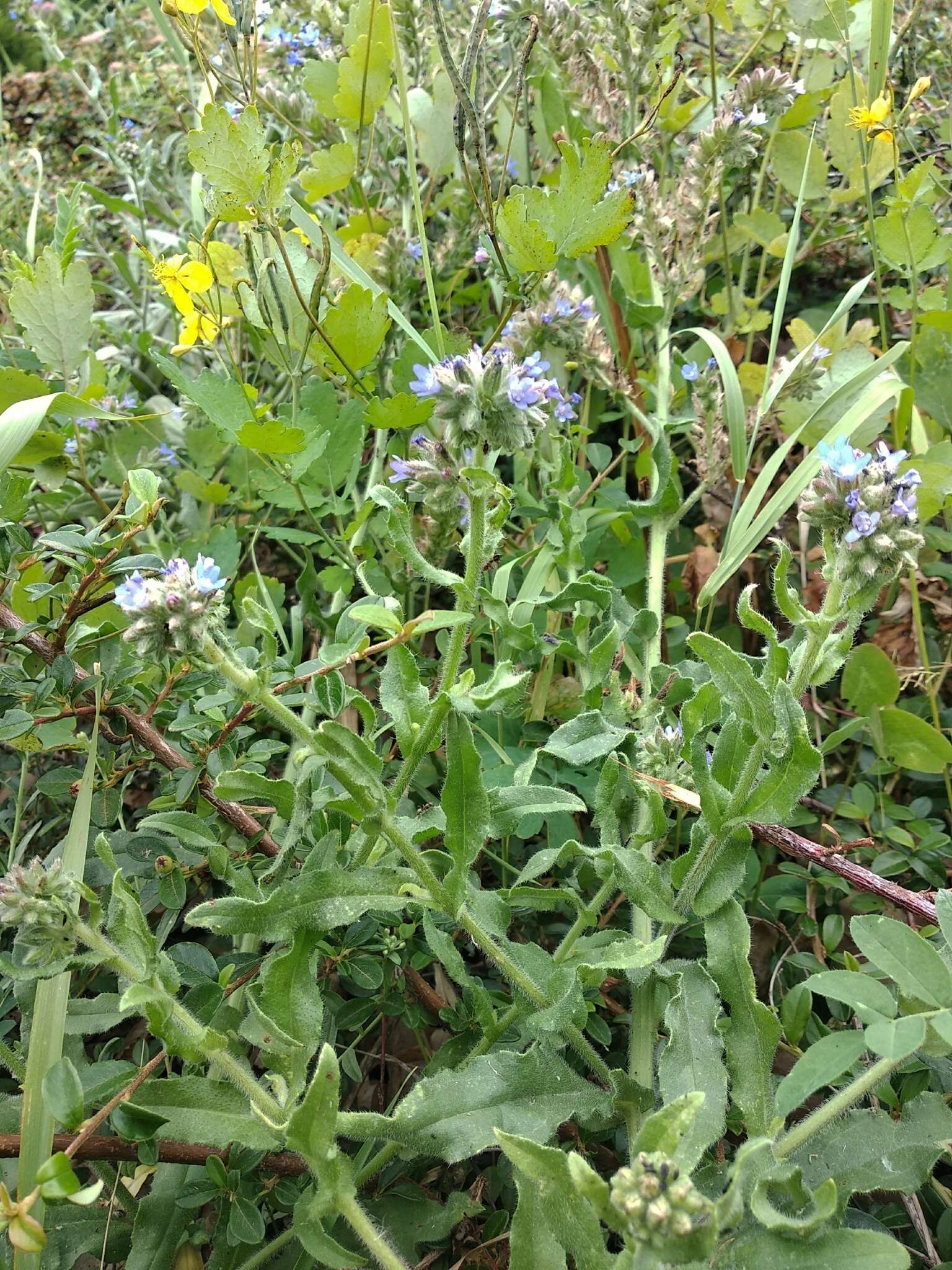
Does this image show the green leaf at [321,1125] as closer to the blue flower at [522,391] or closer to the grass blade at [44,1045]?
the grass blade at [44,1045]

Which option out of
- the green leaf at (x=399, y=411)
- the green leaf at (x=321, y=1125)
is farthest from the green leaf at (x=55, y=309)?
the green leaf at (x=321, y=1125)

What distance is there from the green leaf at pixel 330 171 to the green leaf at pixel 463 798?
171cm

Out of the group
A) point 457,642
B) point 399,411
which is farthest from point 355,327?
point 457,642

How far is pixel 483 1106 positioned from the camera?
4.79 ft

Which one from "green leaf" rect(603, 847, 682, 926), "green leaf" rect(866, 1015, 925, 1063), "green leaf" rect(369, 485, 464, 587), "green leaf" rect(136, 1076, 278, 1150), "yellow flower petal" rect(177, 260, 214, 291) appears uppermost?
"yellow flower petal" rect(177, 260, 214, 291)

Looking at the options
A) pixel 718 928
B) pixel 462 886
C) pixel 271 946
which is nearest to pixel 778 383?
pixel 718 928

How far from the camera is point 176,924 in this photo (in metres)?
2.19

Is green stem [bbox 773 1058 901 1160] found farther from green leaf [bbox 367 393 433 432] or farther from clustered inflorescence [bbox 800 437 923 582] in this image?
green leaf [bbox 367 393 433 432]

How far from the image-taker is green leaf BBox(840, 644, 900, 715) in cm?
220

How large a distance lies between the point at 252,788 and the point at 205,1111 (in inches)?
18.5

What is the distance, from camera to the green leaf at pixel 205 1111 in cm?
141

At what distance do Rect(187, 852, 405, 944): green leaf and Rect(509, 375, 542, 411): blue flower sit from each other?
747mm

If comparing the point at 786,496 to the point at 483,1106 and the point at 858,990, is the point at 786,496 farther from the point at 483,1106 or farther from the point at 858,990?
the point at 483,1106

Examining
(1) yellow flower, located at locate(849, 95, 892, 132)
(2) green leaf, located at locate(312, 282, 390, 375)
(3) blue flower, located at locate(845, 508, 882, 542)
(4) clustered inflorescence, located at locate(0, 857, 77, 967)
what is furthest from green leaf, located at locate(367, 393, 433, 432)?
(1) yellow flower, located at locate(849, 95, 892, 132)
